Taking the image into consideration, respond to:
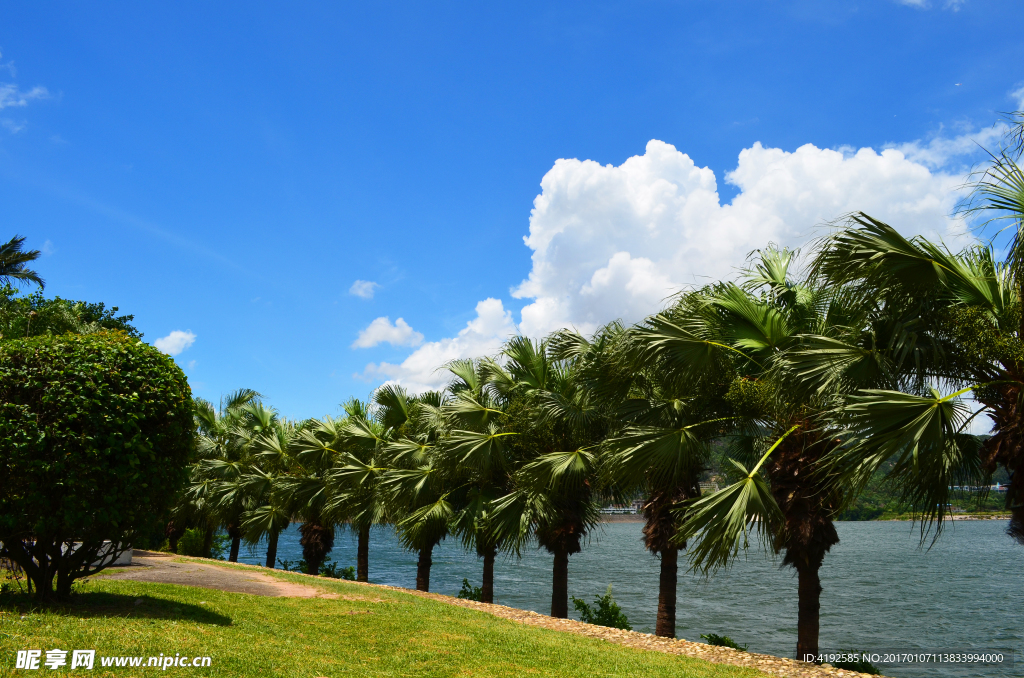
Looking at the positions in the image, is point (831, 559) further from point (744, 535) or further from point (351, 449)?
point (744, 535)

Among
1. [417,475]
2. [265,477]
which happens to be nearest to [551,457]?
[417,475]

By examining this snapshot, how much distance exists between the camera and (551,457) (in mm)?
12367

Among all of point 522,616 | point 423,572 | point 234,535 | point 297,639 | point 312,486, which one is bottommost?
point 234,535

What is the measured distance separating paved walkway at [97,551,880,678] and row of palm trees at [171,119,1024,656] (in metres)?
1.21

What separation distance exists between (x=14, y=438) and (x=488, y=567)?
11.7 m

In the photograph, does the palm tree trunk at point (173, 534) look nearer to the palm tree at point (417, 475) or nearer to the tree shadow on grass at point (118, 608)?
the palm tree at point (417, 475)

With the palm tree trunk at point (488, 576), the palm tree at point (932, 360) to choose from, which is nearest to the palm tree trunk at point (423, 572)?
the palm tree trunk at point (488, 576)

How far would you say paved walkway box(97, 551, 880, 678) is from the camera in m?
8.95

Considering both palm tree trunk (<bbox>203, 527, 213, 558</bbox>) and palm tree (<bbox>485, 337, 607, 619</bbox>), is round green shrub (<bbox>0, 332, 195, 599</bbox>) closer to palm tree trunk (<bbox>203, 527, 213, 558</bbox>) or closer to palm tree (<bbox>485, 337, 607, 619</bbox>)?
palm tree (<bbox>485, 337, 607, 619</bbox>)

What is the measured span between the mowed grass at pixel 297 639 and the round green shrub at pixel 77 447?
0.87m

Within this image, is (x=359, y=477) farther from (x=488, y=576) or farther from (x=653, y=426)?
(x=653, y=426)

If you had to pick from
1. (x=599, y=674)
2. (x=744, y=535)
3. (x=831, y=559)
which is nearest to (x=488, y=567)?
(x=599, y=674)

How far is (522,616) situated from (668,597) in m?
2.86
